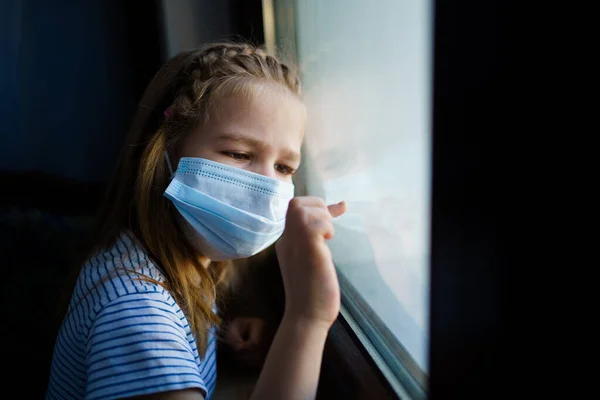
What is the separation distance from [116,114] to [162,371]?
1094 mm

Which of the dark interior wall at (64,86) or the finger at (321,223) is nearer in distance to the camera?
the finger at (321,223)

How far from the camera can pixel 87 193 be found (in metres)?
1.45

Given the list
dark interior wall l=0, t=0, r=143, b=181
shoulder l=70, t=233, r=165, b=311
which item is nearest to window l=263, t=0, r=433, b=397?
shoulder l=70, t=233, r=165, b=311

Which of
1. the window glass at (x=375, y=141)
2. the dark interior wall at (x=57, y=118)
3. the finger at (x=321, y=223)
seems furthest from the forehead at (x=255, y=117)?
the dark interior wall at (x=57, y=118)

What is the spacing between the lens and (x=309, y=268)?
568 millimetres

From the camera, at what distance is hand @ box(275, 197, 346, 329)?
0.57m

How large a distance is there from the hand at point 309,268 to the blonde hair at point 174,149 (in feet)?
0.94

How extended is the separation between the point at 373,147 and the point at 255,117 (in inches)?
8.5

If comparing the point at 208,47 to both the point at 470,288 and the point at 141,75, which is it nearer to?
the point at 141,75

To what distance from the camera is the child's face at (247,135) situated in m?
0.80

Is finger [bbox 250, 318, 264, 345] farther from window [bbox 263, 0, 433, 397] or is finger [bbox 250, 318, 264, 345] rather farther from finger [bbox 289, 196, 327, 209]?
finger [bbox 289, 196, 327, 209]

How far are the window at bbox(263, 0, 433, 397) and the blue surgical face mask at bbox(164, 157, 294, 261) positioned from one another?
188 mm

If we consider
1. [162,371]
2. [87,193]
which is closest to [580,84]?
[162,371]

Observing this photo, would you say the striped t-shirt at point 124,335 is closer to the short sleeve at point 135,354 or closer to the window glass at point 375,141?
the short sleeve at point 135,354
